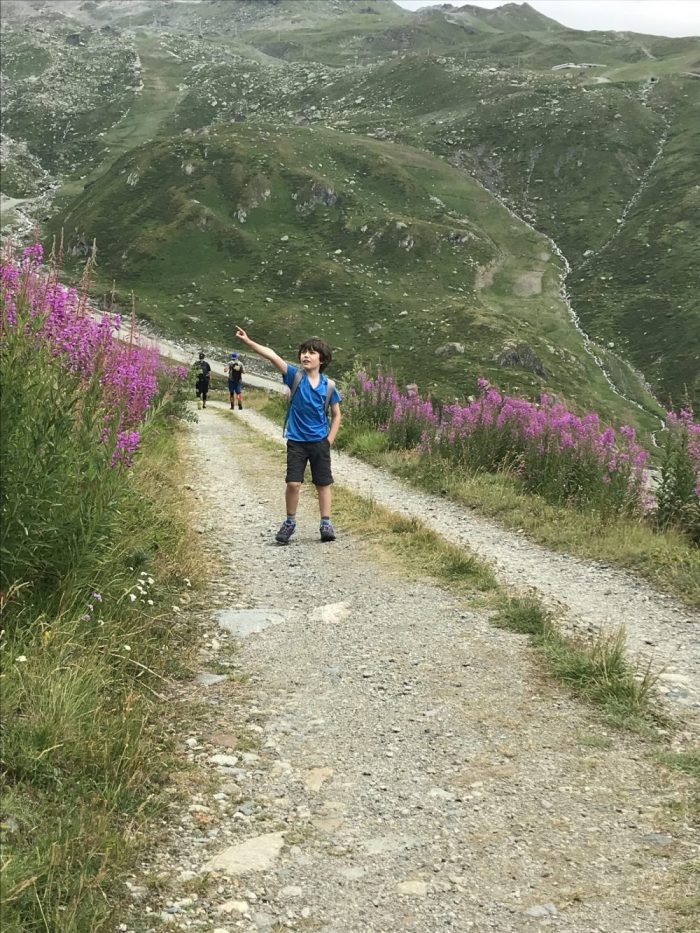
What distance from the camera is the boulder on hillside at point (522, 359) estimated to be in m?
91.5

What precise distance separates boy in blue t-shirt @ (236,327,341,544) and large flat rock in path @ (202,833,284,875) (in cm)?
587

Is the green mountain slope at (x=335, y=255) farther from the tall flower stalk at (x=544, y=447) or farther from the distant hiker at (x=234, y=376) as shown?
the tall flower stalk at (x=544, y=447)

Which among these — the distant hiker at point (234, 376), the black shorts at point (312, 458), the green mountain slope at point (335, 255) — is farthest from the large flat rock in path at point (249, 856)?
the green mountain slope at point (335, 255)

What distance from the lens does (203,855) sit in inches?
127

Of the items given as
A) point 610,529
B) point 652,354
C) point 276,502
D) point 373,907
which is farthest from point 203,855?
point 652,354

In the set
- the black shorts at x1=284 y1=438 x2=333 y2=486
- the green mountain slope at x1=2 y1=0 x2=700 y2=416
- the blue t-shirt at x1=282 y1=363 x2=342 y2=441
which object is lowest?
the black shorts at x1=284 y1=438 x2=333 y2=486

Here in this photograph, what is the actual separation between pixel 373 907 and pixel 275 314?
353 ft

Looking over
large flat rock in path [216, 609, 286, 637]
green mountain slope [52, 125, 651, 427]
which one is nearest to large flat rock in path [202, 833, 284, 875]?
large flat rock in path [216, 609, 286, 637]

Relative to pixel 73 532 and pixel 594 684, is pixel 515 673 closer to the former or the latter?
pixel 594 684

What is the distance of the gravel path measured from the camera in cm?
568

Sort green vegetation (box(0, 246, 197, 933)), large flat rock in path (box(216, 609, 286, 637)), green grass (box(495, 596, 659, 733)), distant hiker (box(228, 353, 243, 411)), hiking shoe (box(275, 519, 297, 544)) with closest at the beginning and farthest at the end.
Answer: green vegetation (box(0, 246, 197, 933)), green grass (box(495, 596, 659, 733)), large flat rock in path (box(216, 609, 286, 637)), hiking shoe (box(275, 519, 297, 544)), distant hiker (box(228, 353, 243, 411))

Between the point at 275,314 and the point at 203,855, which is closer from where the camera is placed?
the point at 203,855

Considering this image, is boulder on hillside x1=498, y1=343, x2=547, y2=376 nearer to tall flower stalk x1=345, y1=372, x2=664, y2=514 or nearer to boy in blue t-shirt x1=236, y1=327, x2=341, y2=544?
tall flower stalk x1=345, y1=372, x2=664, y2=514

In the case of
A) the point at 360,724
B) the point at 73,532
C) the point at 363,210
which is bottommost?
the point at 360,724
